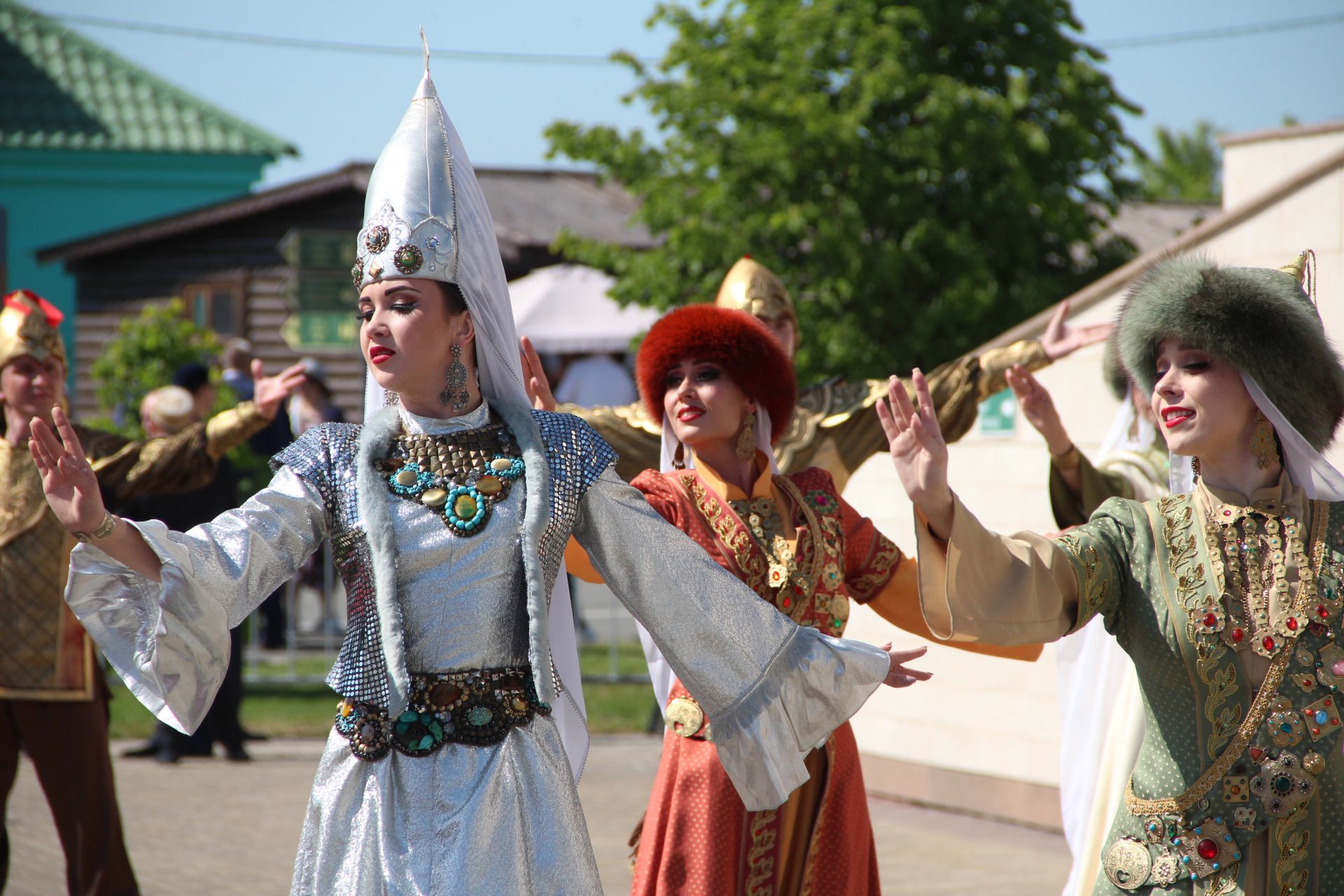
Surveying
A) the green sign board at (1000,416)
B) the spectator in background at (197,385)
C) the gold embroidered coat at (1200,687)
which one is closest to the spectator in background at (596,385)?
the spectator in background at (197,385)

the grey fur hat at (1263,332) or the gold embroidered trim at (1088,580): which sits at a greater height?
the grey fur hat at (1263,332)

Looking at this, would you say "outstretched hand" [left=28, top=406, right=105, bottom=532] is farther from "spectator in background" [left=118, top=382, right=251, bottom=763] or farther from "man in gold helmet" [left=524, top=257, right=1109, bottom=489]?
"spectator in background" [left=118, top=382, right=251, bottom=763]

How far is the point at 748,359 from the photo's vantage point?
13.1 feet

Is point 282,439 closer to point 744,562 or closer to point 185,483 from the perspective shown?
point 185,483

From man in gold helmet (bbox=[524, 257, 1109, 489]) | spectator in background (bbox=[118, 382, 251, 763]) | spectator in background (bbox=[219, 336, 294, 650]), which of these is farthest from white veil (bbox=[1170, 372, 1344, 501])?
spectator in background (bbox=[219, 336, 294, 650])

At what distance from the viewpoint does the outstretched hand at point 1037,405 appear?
3861 mm

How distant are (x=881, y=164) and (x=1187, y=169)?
3553 centimetres

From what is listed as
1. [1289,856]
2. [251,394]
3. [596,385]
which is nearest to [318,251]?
[596,385]

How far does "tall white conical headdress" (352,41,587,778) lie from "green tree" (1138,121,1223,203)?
41323 mm

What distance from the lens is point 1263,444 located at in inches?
117

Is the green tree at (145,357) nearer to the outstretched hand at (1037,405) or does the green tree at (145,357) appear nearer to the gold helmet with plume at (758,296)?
the gold helmet with plume at (758,296)

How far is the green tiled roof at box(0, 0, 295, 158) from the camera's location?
26703 mm

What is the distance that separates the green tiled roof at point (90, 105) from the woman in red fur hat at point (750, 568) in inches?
978

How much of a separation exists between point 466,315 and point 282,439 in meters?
6.05
